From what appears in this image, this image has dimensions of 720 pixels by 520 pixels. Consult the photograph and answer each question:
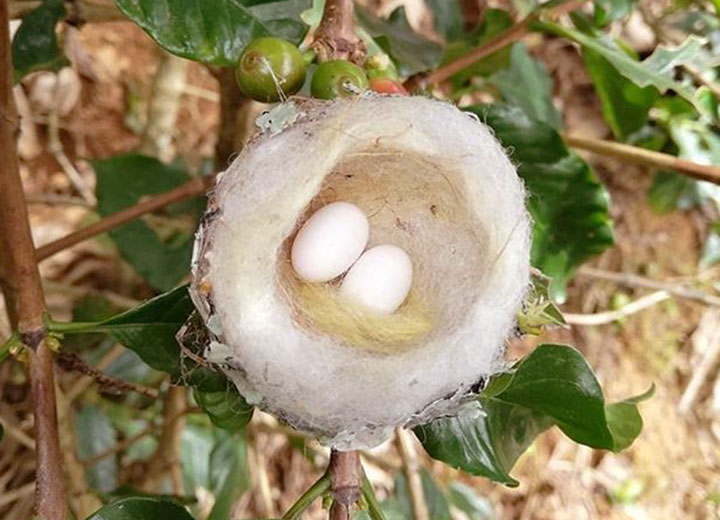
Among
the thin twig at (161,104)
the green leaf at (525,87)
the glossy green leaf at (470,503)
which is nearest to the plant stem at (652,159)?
the green leaf at (525,87)

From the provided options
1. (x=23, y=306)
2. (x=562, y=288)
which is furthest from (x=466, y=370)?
(x=562, y=288)

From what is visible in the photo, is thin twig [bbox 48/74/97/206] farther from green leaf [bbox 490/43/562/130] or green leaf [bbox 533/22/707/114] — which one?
green leaf [bbox 533/22/707/114]

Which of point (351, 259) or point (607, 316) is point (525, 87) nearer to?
point (607, 316)

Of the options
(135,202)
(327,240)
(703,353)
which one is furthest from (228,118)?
(703,353)

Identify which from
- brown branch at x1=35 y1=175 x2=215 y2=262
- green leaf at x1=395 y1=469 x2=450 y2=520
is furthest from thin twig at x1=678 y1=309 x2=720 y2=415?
brown branch at x1=35 y1=175 x2=215 y2=262

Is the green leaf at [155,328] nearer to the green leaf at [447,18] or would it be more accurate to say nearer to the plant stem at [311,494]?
the plant stem at [311,494]

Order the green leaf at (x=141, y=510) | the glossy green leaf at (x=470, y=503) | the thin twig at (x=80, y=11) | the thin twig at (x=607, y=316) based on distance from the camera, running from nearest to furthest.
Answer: the green leaf at (x=141, y=510)
the thin twig at (x=80, y=11)
the thin twig at (x=607, y=316)
the glossy green leaf at (x=470, y=503)
